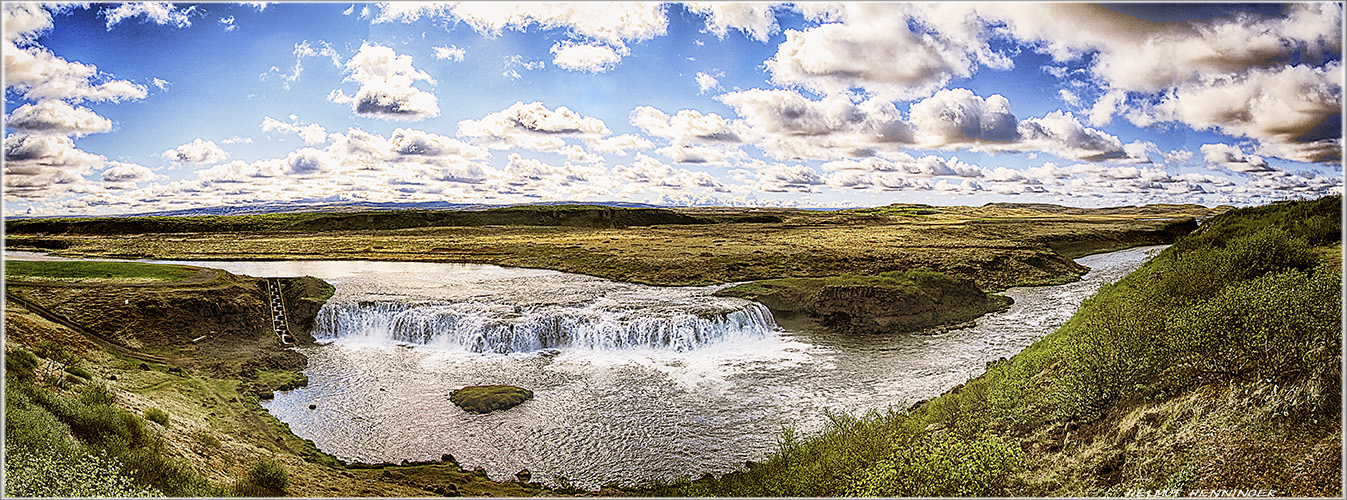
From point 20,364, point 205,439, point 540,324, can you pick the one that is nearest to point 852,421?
point 540,324

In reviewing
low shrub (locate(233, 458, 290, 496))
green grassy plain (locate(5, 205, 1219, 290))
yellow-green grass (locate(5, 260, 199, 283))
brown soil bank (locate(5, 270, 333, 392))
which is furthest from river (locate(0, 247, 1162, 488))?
yellow-green grass (locate(5, 260, 199, 283))

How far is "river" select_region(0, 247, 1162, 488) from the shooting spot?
14.5m

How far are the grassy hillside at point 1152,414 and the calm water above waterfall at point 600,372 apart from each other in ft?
8.94

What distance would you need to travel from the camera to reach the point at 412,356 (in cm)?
2248

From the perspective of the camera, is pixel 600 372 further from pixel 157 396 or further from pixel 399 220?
pixel 399 220

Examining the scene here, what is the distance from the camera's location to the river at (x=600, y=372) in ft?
47.6

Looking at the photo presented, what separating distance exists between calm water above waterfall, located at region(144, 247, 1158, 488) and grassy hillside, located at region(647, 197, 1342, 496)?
8.94 feet

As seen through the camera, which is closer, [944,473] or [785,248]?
[944,473]

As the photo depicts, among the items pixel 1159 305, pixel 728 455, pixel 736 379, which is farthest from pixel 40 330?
pixel 1159 305

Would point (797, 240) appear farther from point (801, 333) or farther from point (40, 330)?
point (40, 330)

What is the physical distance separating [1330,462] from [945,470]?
14.7ft

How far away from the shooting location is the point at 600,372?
20.3 meters

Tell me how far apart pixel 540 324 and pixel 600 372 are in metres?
4.46

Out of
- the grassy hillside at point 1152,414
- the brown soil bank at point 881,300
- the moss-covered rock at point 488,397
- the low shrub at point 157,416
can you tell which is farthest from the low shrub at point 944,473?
the brown soil bank at point 881,300
